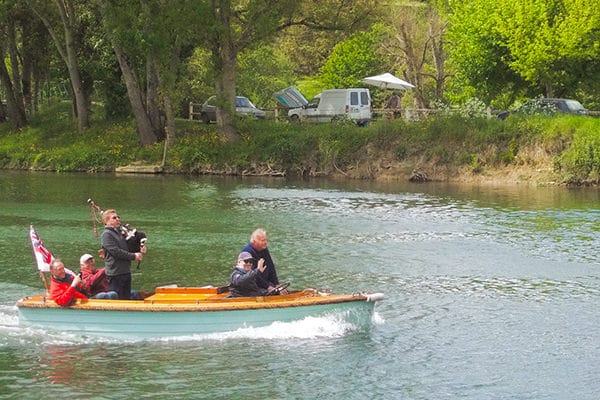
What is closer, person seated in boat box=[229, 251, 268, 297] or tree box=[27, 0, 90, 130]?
person seated in boat box=[229, 251, 268, 297]

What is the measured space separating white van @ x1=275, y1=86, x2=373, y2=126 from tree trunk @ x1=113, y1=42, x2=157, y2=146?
862 cm

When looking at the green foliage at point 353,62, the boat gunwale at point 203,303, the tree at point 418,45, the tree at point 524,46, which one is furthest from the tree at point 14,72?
the boat gunwale at point 203,303

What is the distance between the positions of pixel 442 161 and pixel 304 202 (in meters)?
12.6

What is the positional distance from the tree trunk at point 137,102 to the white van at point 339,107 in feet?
28.3

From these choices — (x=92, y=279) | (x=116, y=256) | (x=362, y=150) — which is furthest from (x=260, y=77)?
(x=116, y=256)

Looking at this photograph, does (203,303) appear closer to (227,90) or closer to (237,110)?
(227,90)

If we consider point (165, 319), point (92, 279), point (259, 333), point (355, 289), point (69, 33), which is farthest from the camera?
point (69, 33)

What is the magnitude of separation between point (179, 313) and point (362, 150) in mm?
36476

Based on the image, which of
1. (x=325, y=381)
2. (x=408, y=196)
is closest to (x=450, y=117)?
(x=408, y=196)

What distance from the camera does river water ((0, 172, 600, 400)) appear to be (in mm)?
16891

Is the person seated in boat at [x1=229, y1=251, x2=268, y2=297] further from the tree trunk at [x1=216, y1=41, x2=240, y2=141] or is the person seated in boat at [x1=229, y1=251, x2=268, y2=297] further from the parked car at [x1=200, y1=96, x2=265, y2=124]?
the parked car at [x1=200, y1=96, x2=265, y2=124]

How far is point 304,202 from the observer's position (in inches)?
1657

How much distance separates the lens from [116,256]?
1902 centimetres

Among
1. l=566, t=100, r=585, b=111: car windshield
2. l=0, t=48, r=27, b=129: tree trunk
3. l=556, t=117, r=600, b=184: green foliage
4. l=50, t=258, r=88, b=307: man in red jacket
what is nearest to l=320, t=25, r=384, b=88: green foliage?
l=566, t=100, r=585, b=111: car windshield
